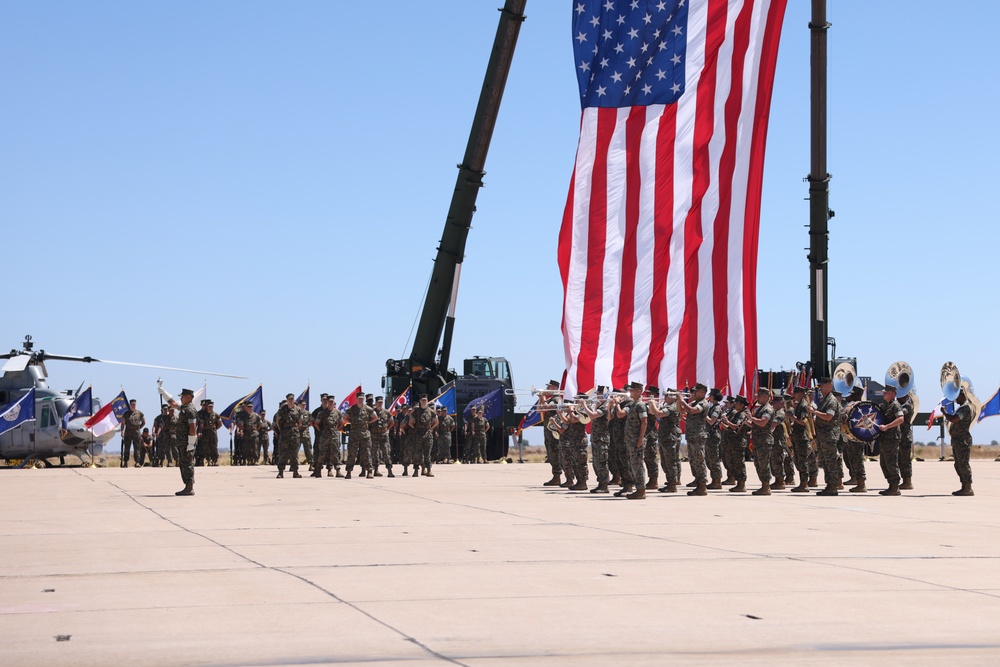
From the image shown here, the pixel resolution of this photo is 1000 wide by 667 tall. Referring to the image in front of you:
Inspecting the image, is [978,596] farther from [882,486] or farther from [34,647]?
[882,486]

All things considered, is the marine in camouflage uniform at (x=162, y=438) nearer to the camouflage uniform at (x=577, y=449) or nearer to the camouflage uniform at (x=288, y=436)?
the camouflage uniform at (x=288, y=436)

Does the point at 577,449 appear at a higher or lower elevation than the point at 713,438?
lower

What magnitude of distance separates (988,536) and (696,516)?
3.38 m

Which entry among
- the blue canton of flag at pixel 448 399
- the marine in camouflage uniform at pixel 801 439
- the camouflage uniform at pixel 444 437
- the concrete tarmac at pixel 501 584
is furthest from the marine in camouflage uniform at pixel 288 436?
the marine in camouflage uniform at pixel 801 439

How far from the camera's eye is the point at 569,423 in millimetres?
20062

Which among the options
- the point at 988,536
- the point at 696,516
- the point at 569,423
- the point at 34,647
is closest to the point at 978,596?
the point at 988,536

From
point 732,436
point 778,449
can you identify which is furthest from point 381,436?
point 778,449

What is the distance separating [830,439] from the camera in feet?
59.8

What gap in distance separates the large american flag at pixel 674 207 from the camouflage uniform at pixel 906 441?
3.16 metres

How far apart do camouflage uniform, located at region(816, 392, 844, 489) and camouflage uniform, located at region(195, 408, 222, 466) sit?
16837 mm

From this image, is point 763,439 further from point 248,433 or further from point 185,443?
point 248,433

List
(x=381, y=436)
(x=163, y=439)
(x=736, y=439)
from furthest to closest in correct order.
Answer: (x=163, y=439), (x=381, y=436), (x=736, y=439)

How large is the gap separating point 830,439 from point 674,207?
4.16 metres

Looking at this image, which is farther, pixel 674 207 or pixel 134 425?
pixel 134 425
